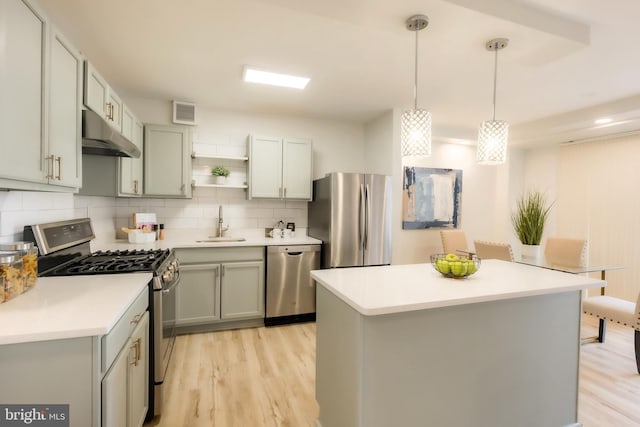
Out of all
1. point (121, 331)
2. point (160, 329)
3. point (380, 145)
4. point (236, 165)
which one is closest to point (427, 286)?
point (121, 331)

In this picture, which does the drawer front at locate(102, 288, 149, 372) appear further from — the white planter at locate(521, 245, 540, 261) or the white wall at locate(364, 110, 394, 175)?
the white planter at locate(521, 245, 540, 261)

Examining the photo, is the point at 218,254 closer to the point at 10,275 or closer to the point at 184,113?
the point at 184,113

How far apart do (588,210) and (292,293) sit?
4.08m

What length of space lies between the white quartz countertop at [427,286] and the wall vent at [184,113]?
8.52 feet

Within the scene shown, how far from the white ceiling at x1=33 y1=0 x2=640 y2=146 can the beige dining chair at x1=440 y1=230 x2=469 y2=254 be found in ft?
4.94

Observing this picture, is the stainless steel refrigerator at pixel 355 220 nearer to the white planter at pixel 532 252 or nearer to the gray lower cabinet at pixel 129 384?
the white planter at pixel 532 252

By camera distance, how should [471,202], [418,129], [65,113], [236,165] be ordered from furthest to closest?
[471,202]
[236,165]
[418,129]
[65,113]

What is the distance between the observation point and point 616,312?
2.62 meters

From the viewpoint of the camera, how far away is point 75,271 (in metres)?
1.79

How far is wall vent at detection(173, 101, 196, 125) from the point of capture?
3410mm

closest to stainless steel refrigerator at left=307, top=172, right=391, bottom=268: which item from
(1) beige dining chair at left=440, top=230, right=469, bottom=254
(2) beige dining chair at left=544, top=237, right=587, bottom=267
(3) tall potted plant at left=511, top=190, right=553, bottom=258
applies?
(1) beige dining chair at left=440, top=230, right=469, bottom=254

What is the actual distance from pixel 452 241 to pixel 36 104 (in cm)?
414

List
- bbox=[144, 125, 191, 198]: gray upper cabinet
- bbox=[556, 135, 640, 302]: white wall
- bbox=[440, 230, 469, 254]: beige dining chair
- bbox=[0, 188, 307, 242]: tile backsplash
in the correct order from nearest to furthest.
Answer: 1. bbox=[0, 188, 307, 242]: tile backsplash
2. bbox=[144, 125, 191, 198]: gray upper cabinet
3. bbox=[556, 135, 640, 302]: white wall
4. bbox=[440, 230, 469, 254]: beige dining chair

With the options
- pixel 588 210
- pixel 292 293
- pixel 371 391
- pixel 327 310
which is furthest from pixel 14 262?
pixel 588 210
